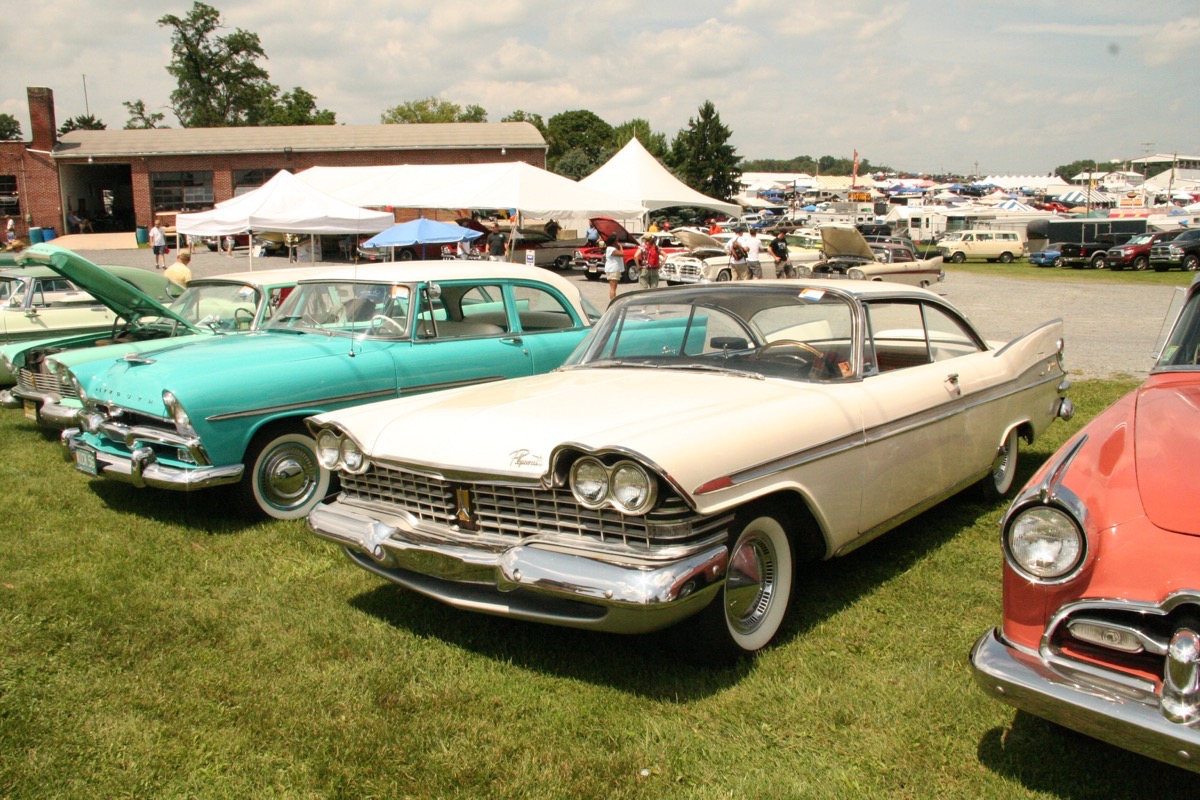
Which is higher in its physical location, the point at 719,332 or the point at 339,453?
the point at 719,332

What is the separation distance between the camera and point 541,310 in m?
7.21

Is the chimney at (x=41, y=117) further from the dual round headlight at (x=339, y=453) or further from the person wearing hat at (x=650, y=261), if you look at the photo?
the dual round headlight at (x=339, y=453)

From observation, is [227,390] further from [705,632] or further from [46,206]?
[46,206]

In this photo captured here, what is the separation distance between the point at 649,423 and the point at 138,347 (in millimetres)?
5379

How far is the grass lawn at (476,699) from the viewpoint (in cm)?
297

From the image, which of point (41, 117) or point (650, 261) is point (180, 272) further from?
point (41, 117)

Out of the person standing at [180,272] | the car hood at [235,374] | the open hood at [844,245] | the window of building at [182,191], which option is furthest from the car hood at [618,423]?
the window of building at [182,191]

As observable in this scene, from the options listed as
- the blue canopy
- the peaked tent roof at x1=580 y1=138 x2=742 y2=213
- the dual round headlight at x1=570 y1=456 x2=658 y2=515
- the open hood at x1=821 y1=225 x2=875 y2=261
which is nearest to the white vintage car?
the dual round headlight at x1=570 y1=456 x2=658 y2=515

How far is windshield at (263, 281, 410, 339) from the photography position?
20.9ft

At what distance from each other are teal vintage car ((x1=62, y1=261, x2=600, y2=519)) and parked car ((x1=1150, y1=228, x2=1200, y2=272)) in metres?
33.7

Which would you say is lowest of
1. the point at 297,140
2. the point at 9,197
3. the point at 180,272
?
the point at 180,272

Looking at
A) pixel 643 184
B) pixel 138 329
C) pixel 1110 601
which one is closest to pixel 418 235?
pixel 643 184

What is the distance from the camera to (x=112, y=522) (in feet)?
19.1

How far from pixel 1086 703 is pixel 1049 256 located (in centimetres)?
4041
